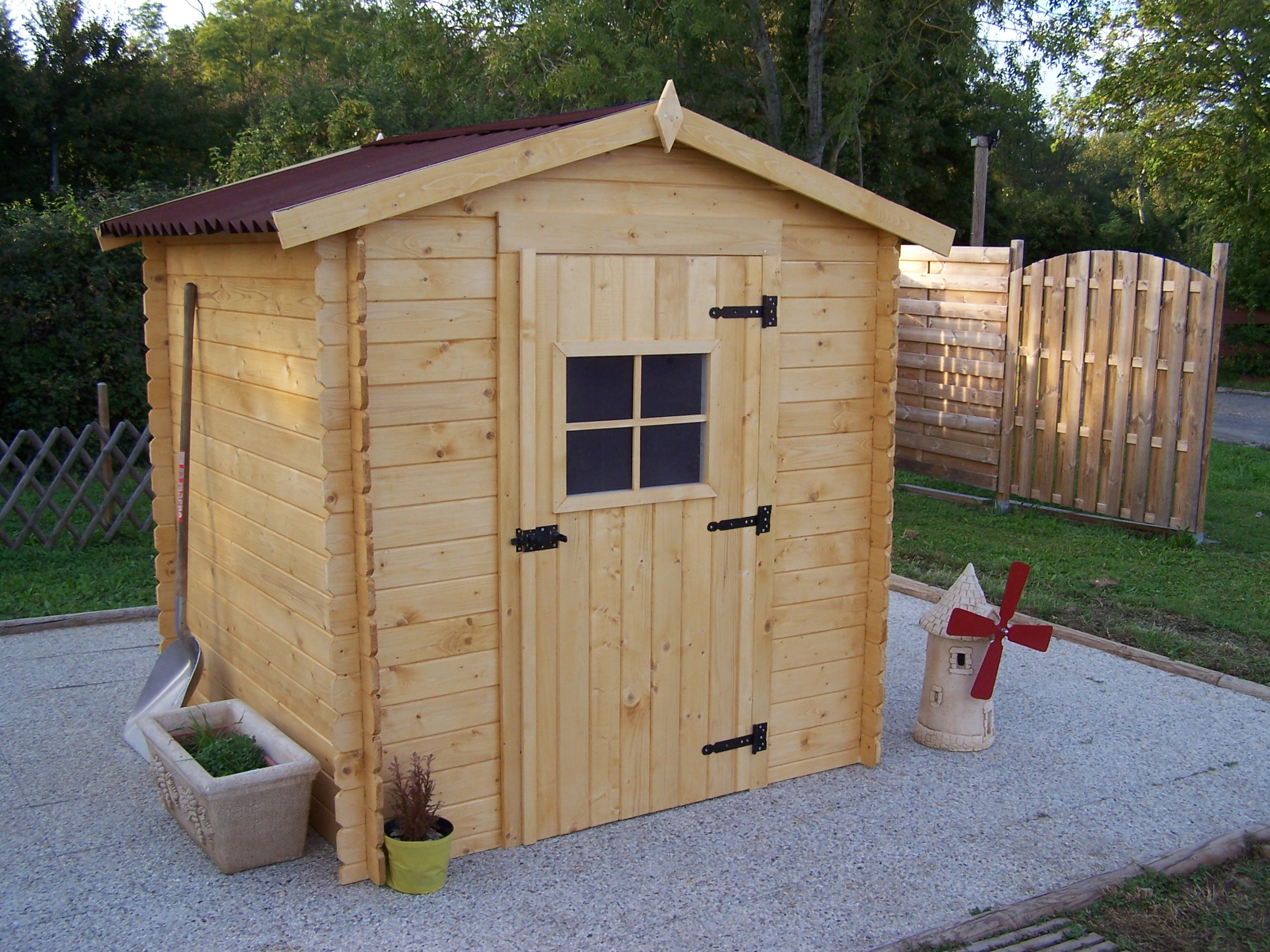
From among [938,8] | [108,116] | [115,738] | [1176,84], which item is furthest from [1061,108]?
[115,738]

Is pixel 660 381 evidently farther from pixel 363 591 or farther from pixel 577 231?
pixel 363 591

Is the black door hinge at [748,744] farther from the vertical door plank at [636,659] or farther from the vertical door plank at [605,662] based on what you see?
the vertical door plank at [605,662]

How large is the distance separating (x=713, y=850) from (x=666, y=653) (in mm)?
809

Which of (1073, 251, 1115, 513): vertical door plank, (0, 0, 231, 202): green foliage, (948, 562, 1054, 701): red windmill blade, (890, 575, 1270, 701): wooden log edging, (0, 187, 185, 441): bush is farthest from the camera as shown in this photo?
(0, 0, 231, 202): green foliage

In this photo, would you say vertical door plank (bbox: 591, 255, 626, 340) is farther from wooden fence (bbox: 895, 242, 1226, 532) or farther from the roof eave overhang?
wooden fence (bbox: 895, 242, 1226, 532)

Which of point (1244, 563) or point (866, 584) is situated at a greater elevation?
point (866, 584)

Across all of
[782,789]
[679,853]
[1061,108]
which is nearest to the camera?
[679,853]

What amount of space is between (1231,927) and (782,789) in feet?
6.03

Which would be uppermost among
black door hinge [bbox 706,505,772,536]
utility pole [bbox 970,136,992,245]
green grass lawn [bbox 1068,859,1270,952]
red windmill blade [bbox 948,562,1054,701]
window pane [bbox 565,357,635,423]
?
utility pole [bbox 970,136,992,245]

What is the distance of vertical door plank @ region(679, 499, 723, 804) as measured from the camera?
4.99 metres

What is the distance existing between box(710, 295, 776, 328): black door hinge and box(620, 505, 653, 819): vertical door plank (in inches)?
33.5

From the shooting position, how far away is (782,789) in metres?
5.36

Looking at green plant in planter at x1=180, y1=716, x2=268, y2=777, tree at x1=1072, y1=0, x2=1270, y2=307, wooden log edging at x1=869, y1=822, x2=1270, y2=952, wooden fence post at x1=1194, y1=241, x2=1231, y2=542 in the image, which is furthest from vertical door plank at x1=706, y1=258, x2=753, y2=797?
tree at x1=1072, y1=0, x2=1270, y2=307

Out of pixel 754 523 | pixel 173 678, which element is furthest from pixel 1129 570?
pixel 173 678
